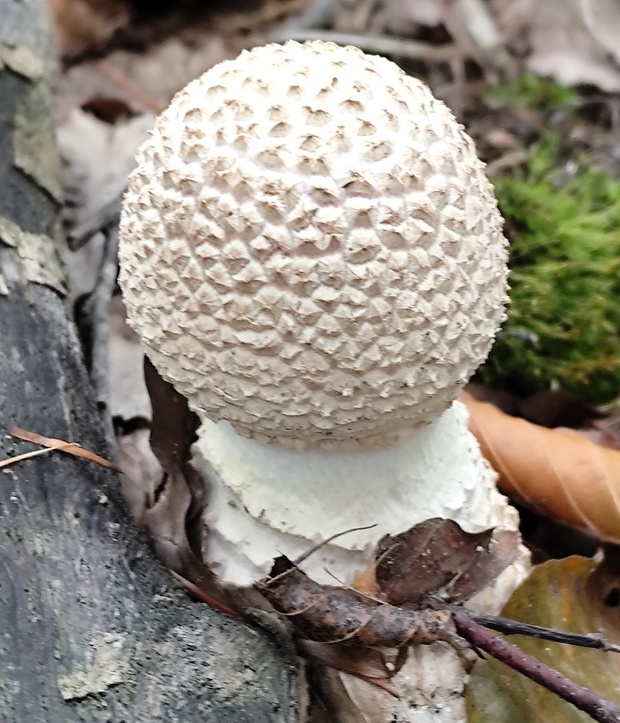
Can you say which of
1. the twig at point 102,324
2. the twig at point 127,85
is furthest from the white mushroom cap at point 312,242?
the twig at point 127,85

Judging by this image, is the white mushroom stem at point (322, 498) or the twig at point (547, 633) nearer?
the twig at point (547, 633)

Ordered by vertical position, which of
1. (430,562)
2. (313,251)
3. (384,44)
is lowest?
(430,562)

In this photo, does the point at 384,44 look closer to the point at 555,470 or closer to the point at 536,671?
the point at 555,470

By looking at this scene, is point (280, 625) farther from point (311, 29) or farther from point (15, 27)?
point (311, 29)

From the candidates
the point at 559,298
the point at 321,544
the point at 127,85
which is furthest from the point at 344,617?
the point at 127,85

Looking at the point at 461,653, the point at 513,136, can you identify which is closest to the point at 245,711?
the point at 461,653

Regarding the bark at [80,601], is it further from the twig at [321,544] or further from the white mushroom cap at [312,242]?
the white mushroom cap at [312,242]

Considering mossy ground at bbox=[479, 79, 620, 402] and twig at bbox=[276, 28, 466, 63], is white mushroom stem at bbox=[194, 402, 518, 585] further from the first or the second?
twig at bbox=[276, 28, 466, 63]
